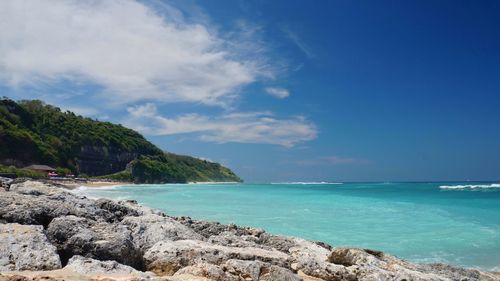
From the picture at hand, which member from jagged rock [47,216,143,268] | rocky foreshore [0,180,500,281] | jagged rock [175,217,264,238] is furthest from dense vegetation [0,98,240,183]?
jagged rock [47,216,143,268]

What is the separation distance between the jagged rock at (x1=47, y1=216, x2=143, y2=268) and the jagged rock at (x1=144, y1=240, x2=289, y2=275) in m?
0.26

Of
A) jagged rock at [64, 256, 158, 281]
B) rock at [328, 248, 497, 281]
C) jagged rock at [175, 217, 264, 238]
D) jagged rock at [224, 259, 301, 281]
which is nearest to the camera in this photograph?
jagged rock at [64, 256, 158, 281]

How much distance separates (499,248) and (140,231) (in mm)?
12428

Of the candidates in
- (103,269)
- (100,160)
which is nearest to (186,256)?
(103,269)

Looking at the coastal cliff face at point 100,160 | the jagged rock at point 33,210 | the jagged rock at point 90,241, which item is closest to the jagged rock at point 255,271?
the jagged rock at point 90,241

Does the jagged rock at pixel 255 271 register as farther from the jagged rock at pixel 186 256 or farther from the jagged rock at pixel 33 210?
the jagged rock at pixel 33 210

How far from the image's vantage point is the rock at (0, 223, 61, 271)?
165 inches

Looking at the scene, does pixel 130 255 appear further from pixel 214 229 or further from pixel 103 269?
pixel 214 229

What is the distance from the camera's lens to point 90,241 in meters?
5.11

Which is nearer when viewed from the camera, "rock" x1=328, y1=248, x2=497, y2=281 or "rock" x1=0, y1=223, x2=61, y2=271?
"rock" x1=0, y1=223, x2=61, y2=271

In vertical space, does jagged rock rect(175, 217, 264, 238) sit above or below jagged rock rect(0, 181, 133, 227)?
below

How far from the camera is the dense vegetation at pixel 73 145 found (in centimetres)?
6575

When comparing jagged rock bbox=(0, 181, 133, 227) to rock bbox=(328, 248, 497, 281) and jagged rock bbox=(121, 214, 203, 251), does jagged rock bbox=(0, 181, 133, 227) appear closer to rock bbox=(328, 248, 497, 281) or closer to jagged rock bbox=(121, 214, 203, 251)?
jagged rock bbox=(121, 214, 203, 251)

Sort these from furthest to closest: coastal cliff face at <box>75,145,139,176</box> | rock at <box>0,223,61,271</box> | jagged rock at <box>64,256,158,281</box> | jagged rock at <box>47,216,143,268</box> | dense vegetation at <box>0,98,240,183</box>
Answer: coastal cliff face at <box>75,145,139,176</box>
dense vegetation at <box>0,98,240,183</box>
jagged rock at <box>47,216,143,268</box>
rock at <box>0,223,61,271</box>
jagged rock at <box>64,256,158,281</box>
